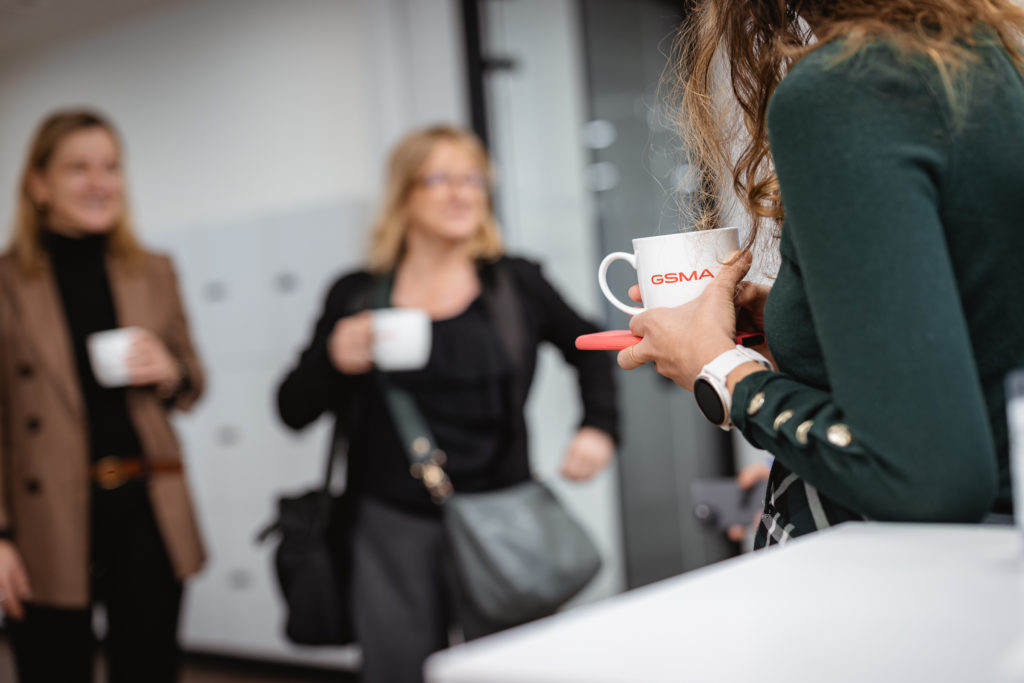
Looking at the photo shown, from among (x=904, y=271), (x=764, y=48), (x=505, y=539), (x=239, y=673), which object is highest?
(x=764, y=48)

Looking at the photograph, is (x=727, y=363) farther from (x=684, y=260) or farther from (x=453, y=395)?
(x=453, y=395)

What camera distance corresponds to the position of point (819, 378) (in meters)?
0.73

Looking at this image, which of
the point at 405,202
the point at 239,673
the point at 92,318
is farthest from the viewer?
the point at 239,673

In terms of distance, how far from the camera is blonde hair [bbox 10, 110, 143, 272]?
82.0 inches

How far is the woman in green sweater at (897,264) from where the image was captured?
0.60 meters

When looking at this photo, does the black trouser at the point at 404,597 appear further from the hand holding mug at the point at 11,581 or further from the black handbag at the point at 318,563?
the hand holding mug at the point at 11,581

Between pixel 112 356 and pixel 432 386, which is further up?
pixel 112 356

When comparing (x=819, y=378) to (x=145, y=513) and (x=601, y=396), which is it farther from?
(x=145, y=513)

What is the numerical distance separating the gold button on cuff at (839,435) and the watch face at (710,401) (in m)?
0.11

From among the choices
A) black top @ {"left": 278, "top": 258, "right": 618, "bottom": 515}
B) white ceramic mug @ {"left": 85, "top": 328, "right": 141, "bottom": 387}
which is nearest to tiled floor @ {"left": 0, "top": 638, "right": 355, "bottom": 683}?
black top @ {"left": 278, "top": 258, "right": 618, "bottom": 515}

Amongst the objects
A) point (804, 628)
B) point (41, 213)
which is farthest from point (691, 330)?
point (41, 213)

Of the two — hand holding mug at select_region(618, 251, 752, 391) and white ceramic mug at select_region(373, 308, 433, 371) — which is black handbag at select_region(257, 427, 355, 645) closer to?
white ceramic mug at select_region(373, 308, 433, 371)

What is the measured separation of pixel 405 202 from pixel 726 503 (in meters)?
1.08

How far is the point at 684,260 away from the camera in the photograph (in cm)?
84
